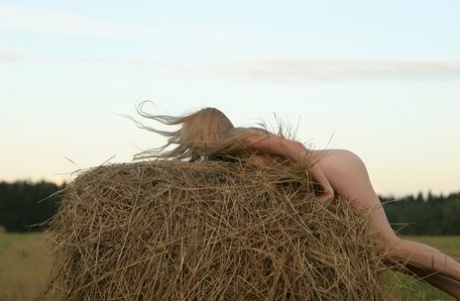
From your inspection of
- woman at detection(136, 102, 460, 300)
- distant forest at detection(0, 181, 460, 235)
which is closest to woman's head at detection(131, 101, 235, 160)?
woman at detection(136, 102, 460, 300)

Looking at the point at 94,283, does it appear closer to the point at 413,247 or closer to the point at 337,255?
the point at 337,255


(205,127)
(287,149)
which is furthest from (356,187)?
(205,127)

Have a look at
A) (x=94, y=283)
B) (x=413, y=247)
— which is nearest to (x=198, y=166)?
(x=94, y=283)

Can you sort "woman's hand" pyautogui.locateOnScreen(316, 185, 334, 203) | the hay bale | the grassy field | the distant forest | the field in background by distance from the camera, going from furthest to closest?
the distant forest < the field in background < the grassy field < "woman's hand" pyautogui.locateOnScreen(316, 185, 334, 203) < the hay bale

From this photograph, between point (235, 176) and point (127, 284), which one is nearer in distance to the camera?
point (127, 284)

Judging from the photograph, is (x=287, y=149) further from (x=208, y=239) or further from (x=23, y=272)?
(x=23, y=272)

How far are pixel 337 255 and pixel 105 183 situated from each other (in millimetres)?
1451

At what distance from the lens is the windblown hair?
5.41 m

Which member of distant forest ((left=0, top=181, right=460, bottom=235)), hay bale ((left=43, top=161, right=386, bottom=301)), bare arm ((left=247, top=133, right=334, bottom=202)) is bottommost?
distant forest ((left=0, top=181, right=460, bottom=235))

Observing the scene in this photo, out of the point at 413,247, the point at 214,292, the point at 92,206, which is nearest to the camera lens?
the point at 214,292

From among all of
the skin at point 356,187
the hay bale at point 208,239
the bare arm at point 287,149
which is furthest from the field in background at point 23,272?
the skin at point 356,187

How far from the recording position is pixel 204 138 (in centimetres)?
556

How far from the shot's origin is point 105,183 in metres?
5.34

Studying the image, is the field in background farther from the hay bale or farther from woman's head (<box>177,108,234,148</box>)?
woman's head (<box>177,108,234,148</box>)
